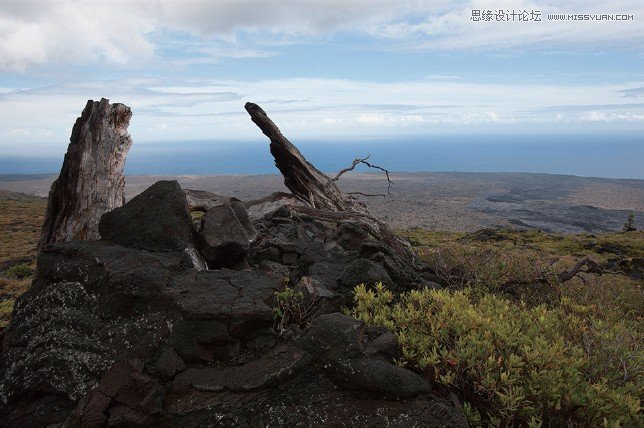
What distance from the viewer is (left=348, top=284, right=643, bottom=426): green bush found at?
17.5 ft

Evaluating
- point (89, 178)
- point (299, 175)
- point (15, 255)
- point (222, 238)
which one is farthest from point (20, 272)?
point (222, 238)

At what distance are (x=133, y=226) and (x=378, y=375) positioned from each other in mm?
5681

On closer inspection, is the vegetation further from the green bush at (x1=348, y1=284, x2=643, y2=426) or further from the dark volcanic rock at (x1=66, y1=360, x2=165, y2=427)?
the dark volcanic rock at (x1=66, y1=360, x2=165, y2=427)

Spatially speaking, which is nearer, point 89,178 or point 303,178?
point 89,178

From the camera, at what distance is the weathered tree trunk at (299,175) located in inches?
655

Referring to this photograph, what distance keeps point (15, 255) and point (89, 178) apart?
3577 cm

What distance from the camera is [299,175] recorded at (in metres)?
17.7

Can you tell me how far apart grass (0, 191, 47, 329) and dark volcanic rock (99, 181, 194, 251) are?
174 inches

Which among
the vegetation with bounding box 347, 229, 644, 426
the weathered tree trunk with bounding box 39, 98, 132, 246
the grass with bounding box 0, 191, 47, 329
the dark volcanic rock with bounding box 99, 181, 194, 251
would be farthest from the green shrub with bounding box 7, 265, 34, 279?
the vegetation with bounding box 347, 229, 644, 426

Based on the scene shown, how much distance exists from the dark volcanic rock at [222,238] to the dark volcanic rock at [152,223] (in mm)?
339

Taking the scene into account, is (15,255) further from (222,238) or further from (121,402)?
(121,402)

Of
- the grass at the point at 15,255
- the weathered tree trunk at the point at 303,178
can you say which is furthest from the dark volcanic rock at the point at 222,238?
the weathered tree trunk at the point at 303,178

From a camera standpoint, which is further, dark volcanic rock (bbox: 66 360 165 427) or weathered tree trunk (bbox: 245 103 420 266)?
weathered tree trunk (bbox: 245 103 420 266)

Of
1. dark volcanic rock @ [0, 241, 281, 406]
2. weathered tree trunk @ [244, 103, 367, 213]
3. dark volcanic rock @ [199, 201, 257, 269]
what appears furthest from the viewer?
weathered tree trunk @ [244, 103, 367, 213]
